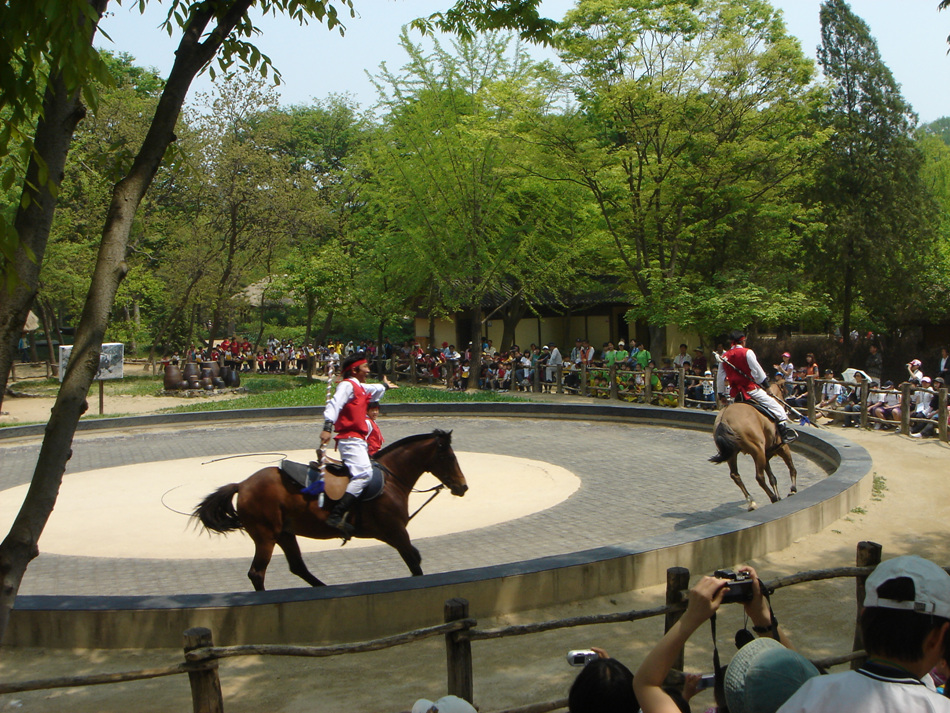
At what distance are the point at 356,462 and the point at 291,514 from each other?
75cm

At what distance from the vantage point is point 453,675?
4645 millimetres

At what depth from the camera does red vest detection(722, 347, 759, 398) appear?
11.7 metres

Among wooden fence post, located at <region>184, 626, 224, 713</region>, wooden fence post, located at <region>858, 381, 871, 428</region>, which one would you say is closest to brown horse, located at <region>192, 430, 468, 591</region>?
wooden fence post, located at <region>184, 626, 224, 713</region>

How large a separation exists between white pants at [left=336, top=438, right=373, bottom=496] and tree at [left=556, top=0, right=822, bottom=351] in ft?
55.1

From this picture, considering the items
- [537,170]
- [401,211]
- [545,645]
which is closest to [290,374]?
[401,211]

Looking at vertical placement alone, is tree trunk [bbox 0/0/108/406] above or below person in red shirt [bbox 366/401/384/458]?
above

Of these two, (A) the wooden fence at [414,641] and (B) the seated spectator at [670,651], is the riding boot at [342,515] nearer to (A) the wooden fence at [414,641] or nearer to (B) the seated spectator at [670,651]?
(A) the wooden fence at [414,641]

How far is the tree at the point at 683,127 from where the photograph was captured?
22938 mm

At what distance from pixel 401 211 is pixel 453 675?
87.2 feet

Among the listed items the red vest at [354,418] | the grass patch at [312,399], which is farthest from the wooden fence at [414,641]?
the grass patch at [312,399]

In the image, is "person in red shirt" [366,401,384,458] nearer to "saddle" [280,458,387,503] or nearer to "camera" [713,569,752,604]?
"saddle" [280,458,387,503]

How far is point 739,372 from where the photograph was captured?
11727 millimetres

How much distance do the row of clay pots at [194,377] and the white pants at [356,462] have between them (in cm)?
2352

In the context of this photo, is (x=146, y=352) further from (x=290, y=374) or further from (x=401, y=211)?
(x=401, y=211)
